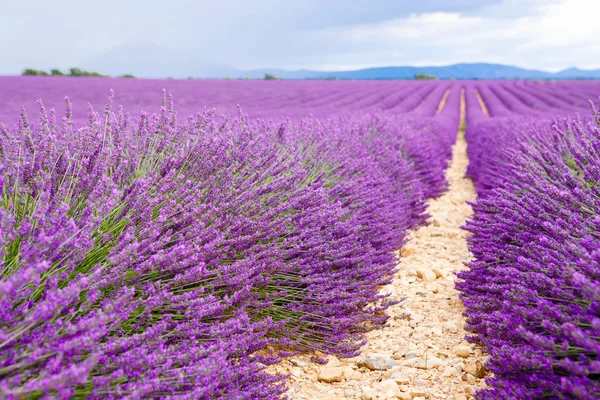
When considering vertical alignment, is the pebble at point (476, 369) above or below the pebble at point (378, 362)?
above

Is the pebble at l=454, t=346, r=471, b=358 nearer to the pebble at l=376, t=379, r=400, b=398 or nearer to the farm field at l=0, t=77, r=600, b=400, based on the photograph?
the farm field at l=0, t=77, r=600, b=400

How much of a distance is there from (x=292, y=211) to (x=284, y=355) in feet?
2.48

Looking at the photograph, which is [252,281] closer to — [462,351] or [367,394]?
[367,394]

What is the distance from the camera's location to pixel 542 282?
170cm

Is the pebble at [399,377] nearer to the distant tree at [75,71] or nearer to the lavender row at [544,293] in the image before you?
the lavender row at [544,293]

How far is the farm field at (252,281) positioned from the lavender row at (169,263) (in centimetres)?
1

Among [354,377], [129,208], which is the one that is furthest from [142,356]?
[354,377]

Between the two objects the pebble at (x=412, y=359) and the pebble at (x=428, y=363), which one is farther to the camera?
the pebble at (x=428, y=363)

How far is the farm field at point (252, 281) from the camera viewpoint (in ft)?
4.13

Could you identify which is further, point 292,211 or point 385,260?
point 385,260

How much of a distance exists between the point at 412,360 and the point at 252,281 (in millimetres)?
909

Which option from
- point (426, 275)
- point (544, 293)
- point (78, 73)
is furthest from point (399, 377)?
point (78, 73)

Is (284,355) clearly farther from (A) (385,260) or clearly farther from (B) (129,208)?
(A) (385,260)

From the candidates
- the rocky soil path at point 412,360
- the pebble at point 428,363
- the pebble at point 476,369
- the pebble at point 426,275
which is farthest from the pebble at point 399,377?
the pebble at point 426,275
